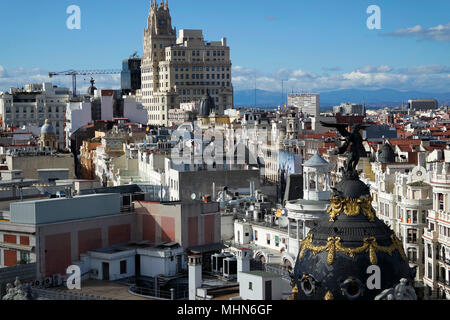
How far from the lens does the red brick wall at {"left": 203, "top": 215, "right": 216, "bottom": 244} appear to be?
57112 mm

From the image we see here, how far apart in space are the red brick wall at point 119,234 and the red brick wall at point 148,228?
909mm

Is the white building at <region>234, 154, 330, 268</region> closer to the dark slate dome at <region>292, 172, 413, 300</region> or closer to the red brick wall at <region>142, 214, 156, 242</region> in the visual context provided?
the red brick wall at <region>142, 214, 156, 242</region>

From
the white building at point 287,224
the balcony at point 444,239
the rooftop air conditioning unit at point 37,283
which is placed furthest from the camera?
the white building at point 287,224

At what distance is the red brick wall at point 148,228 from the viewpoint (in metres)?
56.4

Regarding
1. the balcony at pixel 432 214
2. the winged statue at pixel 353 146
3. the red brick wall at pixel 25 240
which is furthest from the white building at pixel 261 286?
the balcony at pixel 432 214

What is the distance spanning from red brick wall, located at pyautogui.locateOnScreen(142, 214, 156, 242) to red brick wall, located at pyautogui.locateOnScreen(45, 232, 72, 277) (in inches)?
224

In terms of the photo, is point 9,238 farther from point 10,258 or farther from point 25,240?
point 25,240

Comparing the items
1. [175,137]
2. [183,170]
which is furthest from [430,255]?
[175,137]

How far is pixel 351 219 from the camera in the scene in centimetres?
3112

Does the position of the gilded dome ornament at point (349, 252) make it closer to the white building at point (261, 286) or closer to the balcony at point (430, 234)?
the white building at point (261, 286)

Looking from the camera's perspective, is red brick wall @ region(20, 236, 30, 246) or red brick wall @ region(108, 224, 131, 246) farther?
red brick wall @ region(108, 224, 131, 246)

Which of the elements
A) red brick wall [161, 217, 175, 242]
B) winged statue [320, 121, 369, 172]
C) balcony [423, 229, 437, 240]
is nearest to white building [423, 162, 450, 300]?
balcony [423, 229, 437, 240]

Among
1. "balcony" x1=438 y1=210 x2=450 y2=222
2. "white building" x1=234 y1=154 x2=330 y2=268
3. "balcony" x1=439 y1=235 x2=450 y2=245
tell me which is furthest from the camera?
"white building" x1=234 y1=154 x2=330 y2=268
